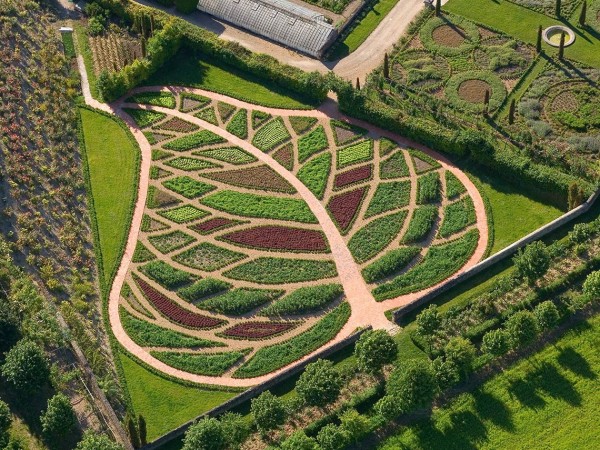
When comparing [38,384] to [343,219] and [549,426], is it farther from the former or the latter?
[549,426]

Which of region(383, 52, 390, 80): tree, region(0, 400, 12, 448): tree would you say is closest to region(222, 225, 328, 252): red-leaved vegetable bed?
region(383, 52, 390, 80): tree

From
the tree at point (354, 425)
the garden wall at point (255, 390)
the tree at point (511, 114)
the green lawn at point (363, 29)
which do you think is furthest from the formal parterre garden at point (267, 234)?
the green lawn at point (363, 29)

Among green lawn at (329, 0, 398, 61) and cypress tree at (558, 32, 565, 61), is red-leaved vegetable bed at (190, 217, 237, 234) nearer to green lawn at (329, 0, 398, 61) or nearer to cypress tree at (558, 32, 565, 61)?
green lawn at (329, 0, 398, 61)

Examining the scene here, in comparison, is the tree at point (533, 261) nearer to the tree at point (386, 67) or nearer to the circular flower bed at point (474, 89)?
the circular flower bed at point (474, 89)

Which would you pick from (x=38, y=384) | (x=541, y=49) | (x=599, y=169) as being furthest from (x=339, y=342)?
(x=541, y=49)

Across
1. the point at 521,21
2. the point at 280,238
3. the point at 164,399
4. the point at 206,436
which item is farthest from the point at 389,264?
the point at 521,21
